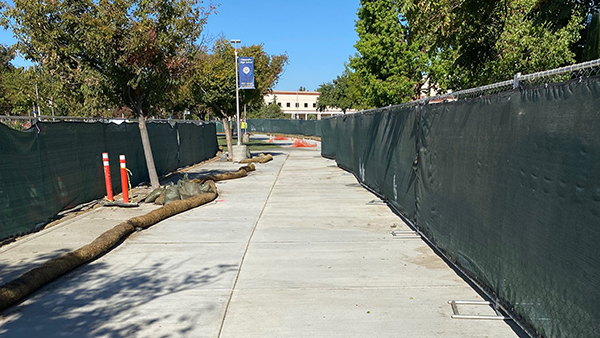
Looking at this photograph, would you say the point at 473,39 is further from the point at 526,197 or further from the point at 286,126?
the point at 286,126

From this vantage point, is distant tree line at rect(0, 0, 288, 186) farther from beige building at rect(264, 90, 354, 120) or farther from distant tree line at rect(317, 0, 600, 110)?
beige building at rect(264, 90, 354, 120)

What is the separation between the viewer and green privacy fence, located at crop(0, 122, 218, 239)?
7.45 meters

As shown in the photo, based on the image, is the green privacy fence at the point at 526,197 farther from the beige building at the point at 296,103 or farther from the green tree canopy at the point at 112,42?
the beige building at the point at 296,103

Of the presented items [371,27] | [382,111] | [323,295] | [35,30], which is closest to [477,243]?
[323,295]

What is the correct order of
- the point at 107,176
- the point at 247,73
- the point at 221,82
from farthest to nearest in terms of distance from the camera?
the point at 221,82
the point at 247,73
the point at 107,176

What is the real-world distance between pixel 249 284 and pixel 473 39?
7.48 m

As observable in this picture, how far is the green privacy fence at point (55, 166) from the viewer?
293 inches

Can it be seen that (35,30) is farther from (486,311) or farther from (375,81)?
(375,81)

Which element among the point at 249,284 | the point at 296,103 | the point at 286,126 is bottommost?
the point at 249,284

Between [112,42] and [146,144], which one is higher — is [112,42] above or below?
above

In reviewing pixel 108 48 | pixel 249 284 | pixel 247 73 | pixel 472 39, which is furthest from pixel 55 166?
pixel 247 73

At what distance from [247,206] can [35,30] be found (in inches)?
240

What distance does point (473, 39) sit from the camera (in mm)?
9875

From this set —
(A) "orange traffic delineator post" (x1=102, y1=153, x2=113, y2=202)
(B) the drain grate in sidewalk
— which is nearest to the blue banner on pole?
(A) "orange traffic delineator post" (x1=102, y1=153, x2=113, y2=202)
